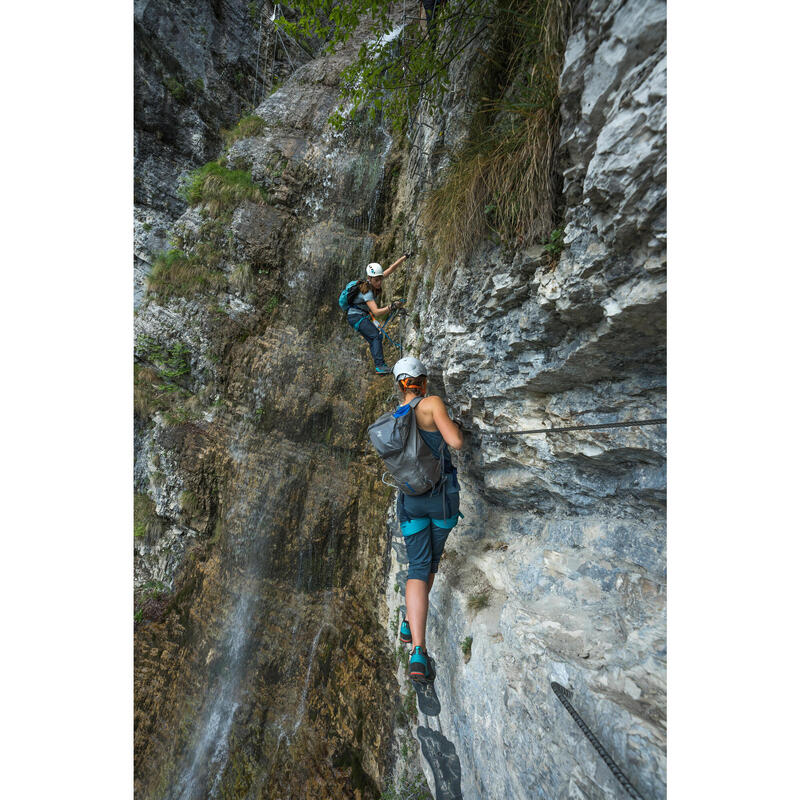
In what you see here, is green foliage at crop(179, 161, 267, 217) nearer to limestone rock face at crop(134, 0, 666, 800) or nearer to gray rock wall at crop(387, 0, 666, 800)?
limestone rock face at crop(134, 0, 666, 800)

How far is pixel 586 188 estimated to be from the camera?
6.94 ft

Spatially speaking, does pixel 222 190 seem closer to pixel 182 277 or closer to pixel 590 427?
pixel 182 277

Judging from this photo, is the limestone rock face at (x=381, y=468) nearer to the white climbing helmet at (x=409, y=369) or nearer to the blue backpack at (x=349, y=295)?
the white climbing helmet at (x=409, y=369)

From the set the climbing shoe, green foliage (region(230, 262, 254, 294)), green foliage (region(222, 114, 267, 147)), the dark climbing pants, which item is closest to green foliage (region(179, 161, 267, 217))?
green foliage (region(222, 114, 267, 147))

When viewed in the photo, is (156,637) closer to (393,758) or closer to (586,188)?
(393,758)

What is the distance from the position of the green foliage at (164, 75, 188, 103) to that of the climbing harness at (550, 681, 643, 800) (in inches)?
540

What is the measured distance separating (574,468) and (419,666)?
212 centimetres

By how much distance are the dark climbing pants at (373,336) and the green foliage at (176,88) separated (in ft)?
30.2

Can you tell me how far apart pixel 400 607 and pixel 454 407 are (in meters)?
2.58

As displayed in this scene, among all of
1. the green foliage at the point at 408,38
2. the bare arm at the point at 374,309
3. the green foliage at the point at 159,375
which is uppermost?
the green foliage at the point at 408,38

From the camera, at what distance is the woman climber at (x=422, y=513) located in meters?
3.35

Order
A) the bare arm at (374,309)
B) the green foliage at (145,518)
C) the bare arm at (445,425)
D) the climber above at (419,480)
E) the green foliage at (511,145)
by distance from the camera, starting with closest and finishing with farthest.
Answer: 1. the green foliage at (511,145)
2. the bare arm at (445,425)
3. the climber above at (419,480)
4. the bare arm at (374,309)
5. the green foliage at (145,518)

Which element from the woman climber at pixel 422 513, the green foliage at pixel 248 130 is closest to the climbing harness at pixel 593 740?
the woman climber at pixel 422 513

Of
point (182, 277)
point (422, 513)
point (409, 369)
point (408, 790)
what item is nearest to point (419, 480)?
point (422, 513)
